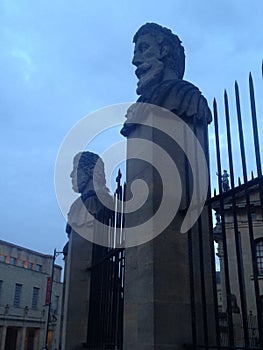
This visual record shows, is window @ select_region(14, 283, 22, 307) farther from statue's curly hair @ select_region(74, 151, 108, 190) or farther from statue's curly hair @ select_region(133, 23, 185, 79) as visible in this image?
statue's curly hair @ select_region(133, 23, 185, 79)

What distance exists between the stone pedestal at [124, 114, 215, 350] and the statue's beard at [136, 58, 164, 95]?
2.41 feet

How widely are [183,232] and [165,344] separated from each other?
3.45ft

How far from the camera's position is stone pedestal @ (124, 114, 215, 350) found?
345cm

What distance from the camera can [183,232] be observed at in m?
3.83

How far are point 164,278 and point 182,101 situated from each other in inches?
75.7

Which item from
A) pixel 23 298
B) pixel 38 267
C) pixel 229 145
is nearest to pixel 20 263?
pixel 38 267

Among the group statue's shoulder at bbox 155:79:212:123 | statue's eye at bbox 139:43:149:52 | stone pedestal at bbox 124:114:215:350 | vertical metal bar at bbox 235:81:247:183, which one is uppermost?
statue's eye at bbox 139:43:149:52

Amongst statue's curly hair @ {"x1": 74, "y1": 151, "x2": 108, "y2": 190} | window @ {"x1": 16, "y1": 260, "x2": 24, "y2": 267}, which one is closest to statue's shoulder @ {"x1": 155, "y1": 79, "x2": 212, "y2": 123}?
statue's curly hair @ {"x1": 74, "y1": 151, "x2": 108, "y2": 190}

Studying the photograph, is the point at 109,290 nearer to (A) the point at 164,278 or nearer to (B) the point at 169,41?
(A) the point at 164,278

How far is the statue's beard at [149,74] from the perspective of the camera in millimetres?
4777

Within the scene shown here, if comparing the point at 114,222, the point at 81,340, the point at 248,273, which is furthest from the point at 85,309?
the point at 248,273

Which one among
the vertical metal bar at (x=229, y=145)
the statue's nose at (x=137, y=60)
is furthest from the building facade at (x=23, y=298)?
the vertical metal bar at (x=229, y=145)

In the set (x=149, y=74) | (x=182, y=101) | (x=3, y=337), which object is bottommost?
(x=3, y=337)

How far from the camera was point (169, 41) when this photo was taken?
4961 mm
